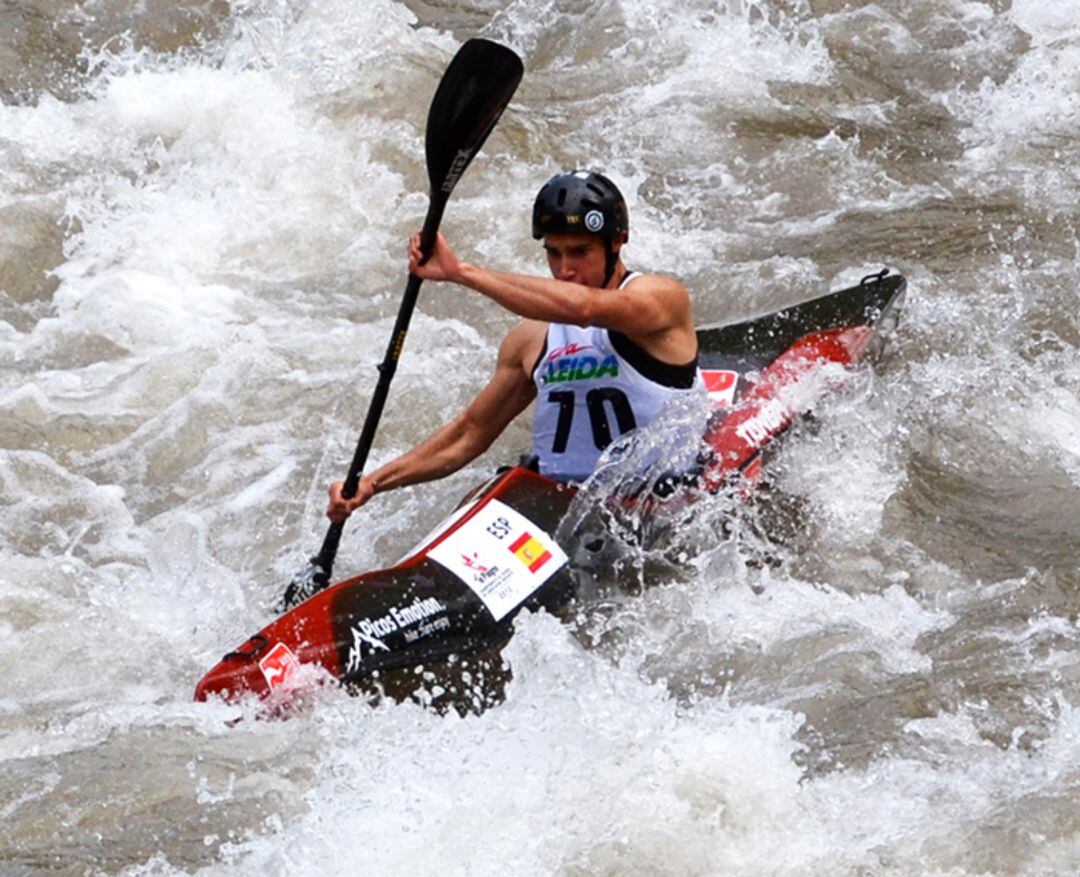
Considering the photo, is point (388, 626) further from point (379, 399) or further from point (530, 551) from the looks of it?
point (379, 399)

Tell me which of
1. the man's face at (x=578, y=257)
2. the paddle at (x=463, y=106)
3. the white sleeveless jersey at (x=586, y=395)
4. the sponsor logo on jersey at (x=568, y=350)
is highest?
the paddle at (x=463, y=106)

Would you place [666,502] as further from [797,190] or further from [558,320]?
[797,190]

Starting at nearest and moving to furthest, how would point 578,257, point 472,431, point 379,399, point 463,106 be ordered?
point 463,106
point 578,257
point 379,399
point 472,431

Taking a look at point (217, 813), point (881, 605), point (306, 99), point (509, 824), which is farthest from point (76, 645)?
point (306, 99)

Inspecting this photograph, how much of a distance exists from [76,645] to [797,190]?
4.59 metres

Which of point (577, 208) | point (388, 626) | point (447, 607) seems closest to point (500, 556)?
point (447, 607)

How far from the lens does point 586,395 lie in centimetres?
538

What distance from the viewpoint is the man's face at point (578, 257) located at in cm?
517

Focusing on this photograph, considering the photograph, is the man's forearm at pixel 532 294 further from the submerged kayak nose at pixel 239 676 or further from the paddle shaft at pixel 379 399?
the submerged kayak nose at pixel 239 676

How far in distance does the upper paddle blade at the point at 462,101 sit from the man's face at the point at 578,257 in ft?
1.18

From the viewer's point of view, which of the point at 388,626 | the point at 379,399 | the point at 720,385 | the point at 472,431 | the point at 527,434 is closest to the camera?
the point at 388,626

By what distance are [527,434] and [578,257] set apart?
1.86 m

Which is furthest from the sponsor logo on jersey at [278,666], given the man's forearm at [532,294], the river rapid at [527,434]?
the man's forearm at [532,294]

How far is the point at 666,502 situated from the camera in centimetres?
545
